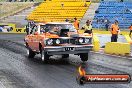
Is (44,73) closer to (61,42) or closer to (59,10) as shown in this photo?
(61,42)

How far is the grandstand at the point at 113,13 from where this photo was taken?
45250 mm

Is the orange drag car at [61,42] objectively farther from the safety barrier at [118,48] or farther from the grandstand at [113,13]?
the grandstand at [113,13]

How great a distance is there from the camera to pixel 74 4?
175 ft

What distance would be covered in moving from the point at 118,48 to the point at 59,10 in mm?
33443

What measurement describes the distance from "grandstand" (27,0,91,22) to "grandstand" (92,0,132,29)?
256 cm

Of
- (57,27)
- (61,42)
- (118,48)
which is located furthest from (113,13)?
(61,42)

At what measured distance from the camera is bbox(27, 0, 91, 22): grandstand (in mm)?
50344

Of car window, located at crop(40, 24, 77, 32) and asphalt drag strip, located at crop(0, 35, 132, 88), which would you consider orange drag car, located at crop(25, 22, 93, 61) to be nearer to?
car window, located at crop(40, 24, 77, 32)

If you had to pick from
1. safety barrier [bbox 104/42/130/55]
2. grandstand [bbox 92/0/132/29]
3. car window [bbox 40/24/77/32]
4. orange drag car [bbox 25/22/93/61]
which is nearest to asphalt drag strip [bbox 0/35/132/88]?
orange drag car [bbox 25/22/93/61]

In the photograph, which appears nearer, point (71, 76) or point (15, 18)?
point (71, 76)

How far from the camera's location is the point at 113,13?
48406mm

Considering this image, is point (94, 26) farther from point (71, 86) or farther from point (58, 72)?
point (71, 86)

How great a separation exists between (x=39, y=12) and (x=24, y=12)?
3.56m

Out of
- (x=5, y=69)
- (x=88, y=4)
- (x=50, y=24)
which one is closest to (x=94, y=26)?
(x=88, y=4)
